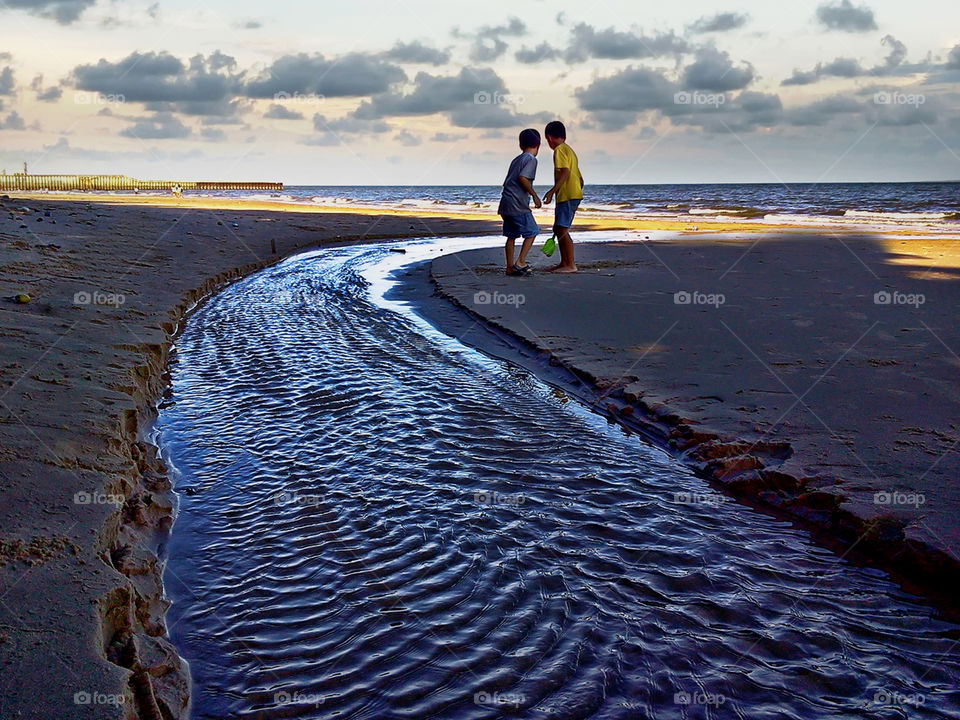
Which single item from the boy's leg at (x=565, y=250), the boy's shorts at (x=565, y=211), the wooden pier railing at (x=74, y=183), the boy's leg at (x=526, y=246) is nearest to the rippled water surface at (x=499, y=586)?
the boy's leg at (x=526, y=246)

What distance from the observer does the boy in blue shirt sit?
37.4 feet

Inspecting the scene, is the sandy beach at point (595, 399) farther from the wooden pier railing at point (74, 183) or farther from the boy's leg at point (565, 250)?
the wooden pier railing at point (74, 183)

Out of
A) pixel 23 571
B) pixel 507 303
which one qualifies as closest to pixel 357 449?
pixel 23 571

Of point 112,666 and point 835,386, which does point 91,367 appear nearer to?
point 112,666

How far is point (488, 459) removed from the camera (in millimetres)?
4719

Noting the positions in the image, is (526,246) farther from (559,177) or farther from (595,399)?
(595,399)

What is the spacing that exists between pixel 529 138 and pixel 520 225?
4.46 feet

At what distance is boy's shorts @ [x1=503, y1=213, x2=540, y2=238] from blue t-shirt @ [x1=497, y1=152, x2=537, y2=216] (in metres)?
0.08

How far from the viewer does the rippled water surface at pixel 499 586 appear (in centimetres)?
258

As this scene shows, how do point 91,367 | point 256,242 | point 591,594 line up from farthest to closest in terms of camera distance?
1. point 256,242
2. point 91,367
3. point 591,594

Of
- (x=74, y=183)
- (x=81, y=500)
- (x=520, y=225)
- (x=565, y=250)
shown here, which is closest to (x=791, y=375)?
(x=81, y=500)

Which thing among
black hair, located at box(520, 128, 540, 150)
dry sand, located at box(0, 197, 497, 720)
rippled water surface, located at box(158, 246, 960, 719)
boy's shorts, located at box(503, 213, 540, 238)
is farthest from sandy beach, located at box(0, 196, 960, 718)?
black hair, located at box(520, 128, 540, 150)

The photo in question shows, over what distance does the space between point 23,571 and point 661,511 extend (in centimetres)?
301

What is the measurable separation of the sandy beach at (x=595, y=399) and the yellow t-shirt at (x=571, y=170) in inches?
54.9
